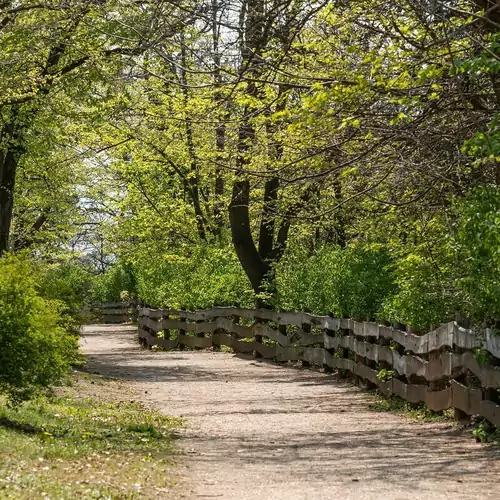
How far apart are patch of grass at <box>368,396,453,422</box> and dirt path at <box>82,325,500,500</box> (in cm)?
21

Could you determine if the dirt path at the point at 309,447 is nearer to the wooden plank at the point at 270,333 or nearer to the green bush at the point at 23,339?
the green bush at the point at 23,339

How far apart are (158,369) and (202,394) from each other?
18.5ft

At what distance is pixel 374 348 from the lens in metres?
15.2

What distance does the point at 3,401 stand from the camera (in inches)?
442

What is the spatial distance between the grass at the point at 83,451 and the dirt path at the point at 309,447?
0.30 metres

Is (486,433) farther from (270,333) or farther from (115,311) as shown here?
(115,311)

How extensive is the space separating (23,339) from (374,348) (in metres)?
6.84

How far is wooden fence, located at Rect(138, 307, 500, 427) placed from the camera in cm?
1051

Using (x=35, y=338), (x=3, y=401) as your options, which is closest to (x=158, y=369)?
(x=3, y=401)

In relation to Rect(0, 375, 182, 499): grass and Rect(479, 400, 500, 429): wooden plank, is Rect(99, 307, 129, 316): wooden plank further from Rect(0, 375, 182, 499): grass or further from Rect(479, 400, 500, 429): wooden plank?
Rect(479, 400, 500, 429): wooden plank

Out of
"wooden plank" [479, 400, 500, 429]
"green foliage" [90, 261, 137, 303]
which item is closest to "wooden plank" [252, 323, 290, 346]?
"wooden plank" [479, 400, 500, 429]

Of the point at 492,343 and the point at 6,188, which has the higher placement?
the point at 6,188

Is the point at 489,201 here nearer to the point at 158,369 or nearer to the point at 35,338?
the point at 35,338

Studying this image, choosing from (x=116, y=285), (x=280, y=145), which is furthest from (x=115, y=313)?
(x=280, y=145)
